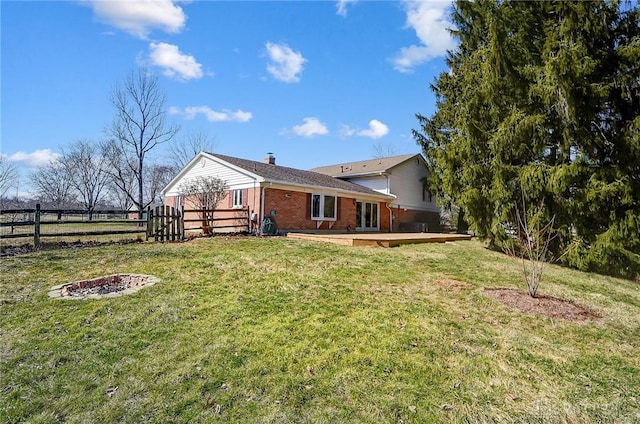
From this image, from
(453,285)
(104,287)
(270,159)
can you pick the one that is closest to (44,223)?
(104,287)

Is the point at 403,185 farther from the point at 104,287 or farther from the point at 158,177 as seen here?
the point at 158,177

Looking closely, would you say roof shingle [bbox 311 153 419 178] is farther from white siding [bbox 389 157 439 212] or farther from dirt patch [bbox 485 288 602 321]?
dirt patch [bbox 485 288 602 321]

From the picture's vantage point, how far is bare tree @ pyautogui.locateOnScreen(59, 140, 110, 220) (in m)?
44.2

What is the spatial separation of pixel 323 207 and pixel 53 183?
44859 millimetres

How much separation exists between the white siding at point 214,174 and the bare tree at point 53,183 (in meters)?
32.7

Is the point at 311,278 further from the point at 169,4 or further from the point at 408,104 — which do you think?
the point at 408,104

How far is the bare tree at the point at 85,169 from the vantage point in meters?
44.2

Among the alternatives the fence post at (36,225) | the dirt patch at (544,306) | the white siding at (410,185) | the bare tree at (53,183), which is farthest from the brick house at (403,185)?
the bare tree at (53,183)

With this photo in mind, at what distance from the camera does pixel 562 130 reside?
36.9 ft

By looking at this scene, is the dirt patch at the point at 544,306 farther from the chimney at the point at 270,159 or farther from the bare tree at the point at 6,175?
the bare tree at the point at 6,175

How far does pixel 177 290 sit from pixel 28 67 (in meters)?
9.69

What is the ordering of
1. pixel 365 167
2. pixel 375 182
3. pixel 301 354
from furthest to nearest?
pixel 365 167 < pixel 375 182 < pixel 301 354

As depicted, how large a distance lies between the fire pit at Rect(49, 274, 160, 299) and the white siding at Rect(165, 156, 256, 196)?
31.0ft

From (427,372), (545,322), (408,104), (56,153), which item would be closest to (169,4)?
(427,372)
